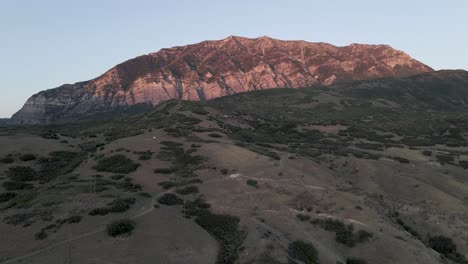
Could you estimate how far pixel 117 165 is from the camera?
161ft

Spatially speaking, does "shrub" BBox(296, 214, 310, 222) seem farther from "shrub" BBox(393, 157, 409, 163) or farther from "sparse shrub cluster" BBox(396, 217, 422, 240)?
"shrub" BBox(393, 157, 409, 163)

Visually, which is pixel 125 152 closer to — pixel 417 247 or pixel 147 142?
pixel 147 142

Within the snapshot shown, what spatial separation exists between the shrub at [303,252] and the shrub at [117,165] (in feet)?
82.5

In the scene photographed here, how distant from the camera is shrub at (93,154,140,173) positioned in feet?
155

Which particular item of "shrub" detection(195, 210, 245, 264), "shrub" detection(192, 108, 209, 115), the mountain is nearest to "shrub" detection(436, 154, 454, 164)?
the mountain

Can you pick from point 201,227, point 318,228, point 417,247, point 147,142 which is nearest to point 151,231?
point 201,227

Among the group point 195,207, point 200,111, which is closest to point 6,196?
point 195,207

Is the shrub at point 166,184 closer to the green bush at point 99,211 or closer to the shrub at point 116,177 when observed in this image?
A: the shrub at point 116,177

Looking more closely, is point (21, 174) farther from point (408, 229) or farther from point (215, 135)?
point (408, 229)

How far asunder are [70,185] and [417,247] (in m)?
33.3

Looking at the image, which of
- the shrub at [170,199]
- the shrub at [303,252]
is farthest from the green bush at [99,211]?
the shrub at [303,252]

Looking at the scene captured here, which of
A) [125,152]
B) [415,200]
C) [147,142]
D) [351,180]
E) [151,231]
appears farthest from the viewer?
[147,142]

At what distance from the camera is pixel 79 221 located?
28625mm

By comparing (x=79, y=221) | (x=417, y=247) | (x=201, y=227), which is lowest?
(x=417, y=247)
